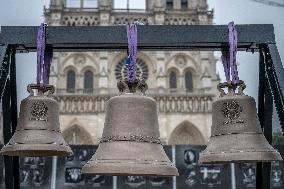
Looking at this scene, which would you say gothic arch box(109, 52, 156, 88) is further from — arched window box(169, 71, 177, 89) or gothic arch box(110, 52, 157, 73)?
arched window box(169, 71, 177, 89)

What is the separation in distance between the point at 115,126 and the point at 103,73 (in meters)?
23.0

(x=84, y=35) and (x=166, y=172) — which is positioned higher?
(x=84, y=35)

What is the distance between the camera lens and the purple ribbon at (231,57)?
2.76 meters

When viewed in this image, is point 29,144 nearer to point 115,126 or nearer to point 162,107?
point 115,126

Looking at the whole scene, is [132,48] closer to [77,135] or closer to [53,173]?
[53,173]

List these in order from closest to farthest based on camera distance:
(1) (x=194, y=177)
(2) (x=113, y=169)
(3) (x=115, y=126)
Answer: (2) (x=113, y=169) < (3) (x=115, y=126) < (1) (x=194, y=177)

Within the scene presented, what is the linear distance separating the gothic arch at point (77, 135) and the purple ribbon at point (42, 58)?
21697 millimetres

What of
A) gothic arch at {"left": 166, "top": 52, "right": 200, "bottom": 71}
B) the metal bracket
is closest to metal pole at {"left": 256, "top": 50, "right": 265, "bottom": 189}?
the metal bracket

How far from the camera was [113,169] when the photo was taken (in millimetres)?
2312

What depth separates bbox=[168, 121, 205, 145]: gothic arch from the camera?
24.5 metres

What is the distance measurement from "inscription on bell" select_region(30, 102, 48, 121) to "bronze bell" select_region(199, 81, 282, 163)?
45.4 inches

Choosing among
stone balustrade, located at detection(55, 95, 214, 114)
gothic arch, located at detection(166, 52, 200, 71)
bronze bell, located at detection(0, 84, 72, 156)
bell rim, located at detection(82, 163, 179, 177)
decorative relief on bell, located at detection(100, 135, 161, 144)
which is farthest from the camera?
gothic arch, located at detection(166, 52, 200, 71)

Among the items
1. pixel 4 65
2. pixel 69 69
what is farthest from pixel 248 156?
pixel 69 69

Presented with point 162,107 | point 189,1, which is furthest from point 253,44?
point 189,1
